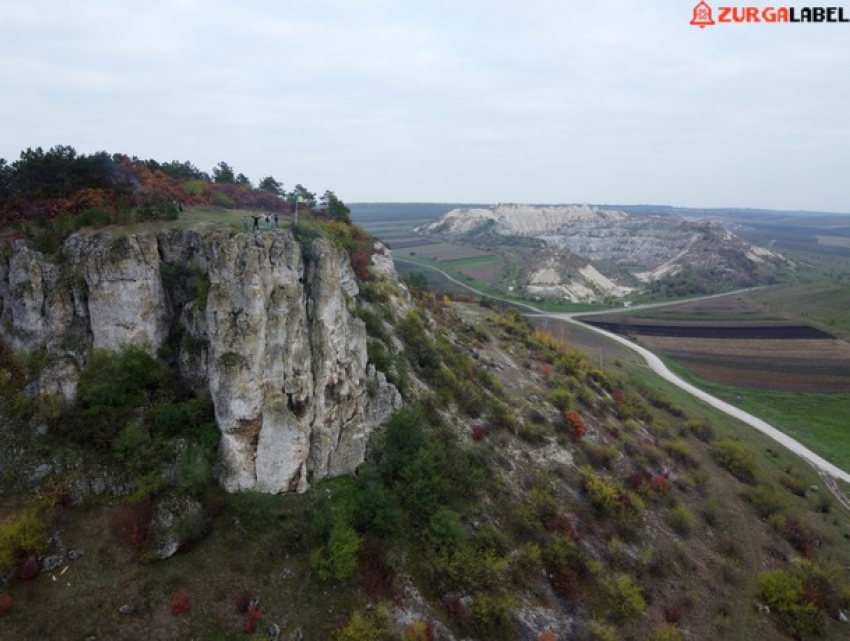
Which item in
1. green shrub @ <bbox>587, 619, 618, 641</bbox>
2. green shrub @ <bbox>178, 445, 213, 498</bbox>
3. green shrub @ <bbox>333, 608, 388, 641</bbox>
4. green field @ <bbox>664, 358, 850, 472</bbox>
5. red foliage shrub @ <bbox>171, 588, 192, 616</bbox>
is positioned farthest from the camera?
green field @ <bbox>664, 358, 850, 472</bbox>

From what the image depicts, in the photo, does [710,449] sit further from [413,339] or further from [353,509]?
[353,509]

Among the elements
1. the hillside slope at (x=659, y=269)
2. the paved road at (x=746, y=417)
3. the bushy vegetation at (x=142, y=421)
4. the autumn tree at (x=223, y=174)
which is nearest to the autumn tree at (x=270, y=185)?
the autumn tree at (x=223, y=174)

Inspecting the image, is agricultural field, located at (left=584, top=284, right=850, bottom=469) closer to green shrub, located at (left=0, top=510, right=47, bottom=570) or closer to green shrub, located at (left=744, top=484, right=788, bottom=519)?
Answer: green shrub, located at (left=744, top=484, right=788, bottom=519)

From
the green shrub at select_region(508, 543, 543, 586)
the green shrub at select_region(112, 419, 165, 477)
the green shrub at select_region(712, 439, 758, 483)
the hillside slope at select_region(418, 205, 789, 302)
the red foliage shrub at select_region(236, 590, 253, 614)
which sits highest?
the hillside slope at select_region(418, 205, 789, 302)

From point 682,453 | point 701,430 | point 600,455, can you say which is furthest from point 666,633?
point 701,430

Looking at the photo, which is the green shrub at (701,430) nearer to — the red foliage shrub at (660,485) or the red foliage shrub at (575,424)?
the red foliage shrub at (660,485)

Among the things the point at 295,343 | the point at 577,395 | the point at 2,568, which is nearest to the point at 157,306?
the point at 295,343

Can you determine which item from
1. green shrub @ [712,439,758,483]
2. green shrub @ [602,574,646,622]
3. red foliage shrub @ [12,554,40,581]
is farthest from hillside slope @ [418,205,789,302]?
red foliage shrub @ [12,554,40,581]
